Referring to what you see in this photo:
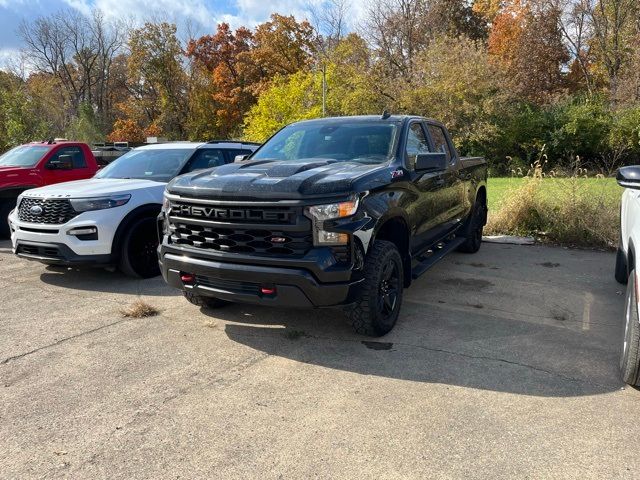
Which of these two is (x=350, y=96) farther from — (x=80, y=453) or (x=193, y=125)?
(x=193, y=125)

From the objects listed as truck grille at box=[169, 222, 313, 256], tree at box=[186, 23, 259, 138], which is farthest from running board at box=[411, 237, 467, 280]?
tree at box=[186, 23, 259, 138]

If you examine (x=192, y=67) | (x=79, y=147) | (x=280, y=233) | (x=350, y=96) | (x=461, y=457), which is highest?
(x=192, y=67)

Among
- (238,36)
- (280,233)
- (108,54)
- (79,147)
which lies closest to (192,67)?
(238,36)

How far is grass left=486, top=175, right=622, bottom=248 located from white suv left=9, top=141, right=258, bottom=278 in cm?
617

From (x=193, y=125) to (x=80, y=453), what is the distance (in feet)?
141

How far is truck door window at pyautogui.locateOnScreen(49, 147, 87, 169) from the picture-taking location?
932 cm

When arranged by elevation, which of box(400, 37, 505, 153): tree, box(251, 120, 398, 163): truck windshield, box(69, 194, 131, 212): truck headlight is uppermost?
box(400, 37, 505, 153): tree

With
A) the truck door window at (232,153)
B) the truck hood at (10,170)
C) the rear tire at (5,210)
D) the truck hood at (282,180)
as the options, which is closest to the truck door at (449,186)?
the truck hood at (282,180)

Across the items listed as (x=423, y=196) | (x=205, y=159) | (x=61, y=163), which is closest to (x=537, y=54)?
(x=205, y=159)

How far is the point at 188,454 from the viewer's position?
2.62 meters

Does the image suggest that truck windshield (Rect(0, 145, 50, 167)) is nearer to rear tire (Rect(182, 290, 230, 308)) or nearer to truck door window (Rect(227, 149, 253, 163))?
truck door window (Rect(227, 149, 253, 163))

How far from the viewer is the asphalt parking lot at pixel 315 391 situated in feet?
8.43

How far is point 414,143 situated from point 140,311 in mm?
3266

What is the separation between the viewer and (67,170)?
364 inches
